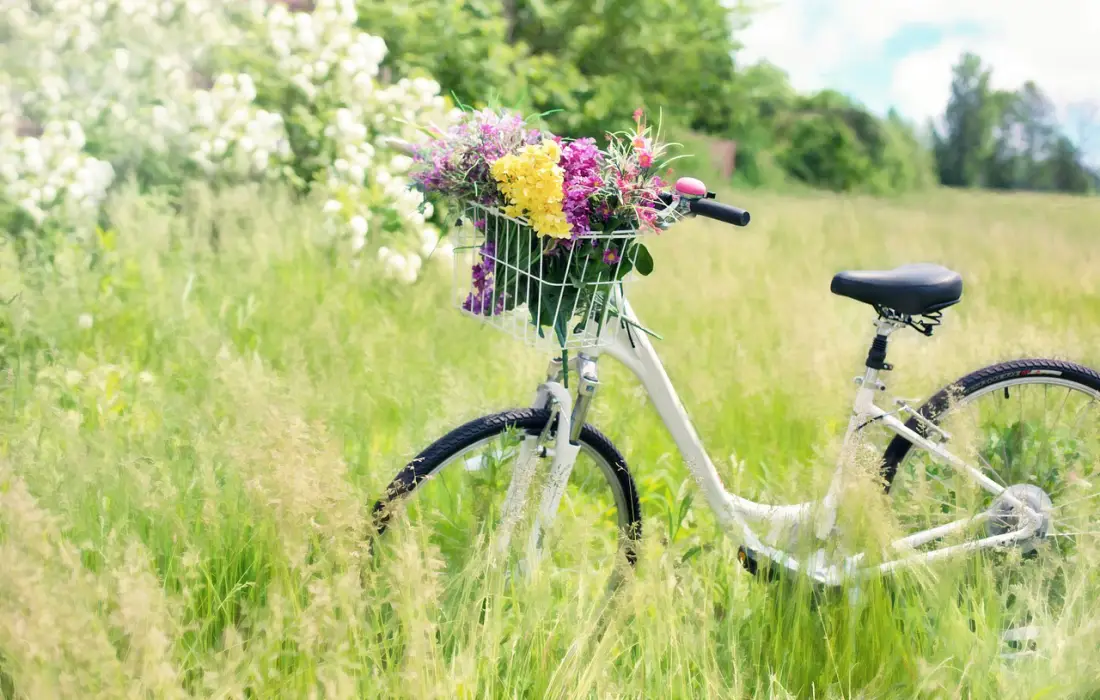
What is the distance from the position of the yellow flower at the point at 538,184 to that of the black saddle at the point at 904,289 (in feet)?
3.08

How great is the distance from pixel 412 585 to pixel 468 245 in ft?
2.67

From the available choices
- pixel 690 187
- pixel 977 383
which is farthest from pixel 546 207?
pixel 977 383

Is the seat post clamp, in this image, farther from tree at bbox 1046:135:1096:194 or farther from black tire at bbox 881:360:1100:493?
tree at bbox 1046:135:1096:194

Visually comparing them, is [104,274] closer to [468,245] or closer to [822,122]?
[468,245]

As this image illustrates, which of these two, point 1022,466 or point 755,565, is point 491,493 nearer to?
point 755,565

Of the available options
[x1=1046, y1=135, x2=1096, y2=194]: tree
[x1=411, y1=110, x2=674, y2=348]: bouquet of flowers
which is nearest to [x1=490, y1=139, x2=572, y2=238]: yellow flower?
[x1=411, y1=110, x2=674, y2=348]: bouquet of flowers

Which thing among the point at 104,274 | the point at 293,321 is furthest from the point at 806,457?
the point at 104,274

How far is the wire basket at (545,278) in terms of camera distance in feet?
7.18

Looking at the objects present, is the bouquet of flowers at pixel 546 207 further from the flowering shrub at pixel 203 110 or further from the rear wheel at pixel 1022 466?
the flowering shrub at pixel 203 110

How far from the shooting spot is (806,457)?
3922 mm

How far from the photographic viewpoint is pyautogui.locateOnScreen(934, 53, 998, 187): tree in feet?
66.2

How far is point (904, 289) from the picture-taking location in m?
2.61

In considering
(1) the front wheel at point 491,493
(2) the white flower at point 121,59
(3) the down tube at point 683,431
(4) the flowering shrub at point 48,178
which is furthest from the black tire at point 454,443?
(2) the white flower at point 121,59

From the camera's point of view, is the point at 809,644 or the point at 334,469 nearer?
the point at 334,469
